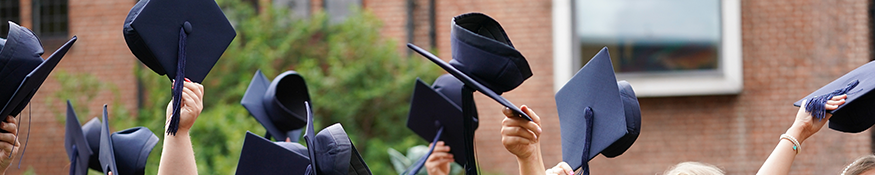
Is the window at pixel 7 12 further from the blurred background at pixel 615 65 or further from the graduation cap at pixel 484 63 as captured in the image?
the graduation cap at pixel 484 63

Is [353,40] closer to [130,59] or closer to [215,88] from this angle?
[215,88]

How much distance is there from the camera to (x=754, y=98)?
6559mm

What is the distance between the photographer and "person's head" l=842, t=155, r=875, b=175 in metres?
2.26

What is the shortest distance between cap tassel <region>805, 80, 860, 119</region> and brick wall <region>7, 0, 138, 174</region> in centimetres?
688

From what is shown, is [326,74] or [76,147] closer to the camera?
[76,147]

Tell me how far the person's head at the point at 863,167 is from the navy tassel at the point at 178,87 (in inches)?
82.3

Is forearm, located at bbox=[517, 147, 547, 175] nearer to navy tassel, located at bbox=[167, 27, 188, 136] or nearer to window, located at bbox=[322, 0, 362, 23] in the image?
navy tassel, located at bbox=[167, 27, 188, 136]

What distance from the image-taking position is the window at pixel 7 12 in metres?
7.73

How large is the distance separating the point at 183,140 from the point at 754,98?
5.93 metres

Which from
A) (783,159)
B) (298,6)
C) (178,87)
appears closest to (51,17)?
(298,6)

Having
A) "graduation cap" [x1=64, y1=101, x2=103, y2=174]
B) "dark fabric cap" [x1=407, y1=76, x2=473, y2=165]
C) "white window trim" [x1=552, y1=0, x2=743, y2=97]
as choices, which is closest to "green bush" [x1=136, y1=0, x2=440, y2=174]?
"white window trim" [x1=552, y1=0, x2=743, y2=97]

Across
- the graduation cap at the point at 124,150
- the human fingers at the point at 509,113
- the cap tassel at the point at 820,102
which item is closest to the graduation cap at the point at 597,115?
the human fingers at the point at 509,113

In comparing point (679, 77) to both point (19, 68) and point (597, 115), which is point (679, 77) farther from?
point (19, 68)

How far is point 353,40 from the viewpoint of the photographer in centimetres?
668
